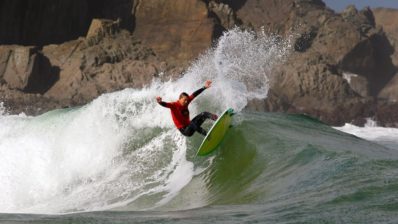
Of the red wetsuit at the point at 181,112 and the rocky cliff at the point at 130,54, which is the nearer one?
the red wetsuit at the point at 181,112

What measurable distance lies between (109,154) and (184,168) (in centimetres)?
177

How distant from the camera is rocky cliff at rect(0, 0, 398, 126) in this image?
2025 inches

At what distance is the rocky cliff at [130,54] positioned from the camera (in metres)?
51.4

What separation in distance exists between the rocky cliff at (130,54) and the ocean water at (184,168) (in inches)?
1293

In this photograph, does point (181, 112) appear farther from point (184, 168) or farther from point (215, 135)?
point (184, 168)

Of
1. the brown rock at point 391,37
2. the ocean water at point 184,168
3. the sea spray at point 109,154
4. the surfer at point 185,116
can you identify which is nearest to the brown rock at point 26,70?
the ocean water at point 184,168

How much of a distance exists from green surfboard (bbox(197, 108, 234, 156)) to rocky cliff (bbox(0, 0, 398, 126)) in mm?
35933

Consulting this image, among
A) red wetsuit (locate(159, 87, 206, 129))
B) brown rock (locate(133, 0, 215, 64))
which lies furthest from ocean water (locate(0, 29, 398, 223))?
brown rock (locate(133, 0, 215, 64))

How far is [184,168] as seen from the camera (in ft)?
39.5

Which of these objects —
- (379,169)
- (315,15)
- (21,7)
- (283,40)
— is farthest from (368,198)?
(315,15)

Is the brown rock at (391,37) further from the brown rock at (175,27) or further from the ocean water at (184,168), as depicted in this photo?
the ocean water at (184,168)

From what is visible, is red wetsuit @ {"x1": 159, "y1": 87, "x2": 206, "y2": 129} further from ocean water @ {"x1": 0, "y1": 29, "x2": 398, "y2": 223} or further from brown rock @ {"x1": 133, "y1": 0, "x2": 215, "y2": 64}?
brown rock @ {"x1": 133, "y1": 0, "x2": 215, "y2": 64}

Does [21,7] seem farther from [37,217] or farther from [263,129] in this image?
[37,217]

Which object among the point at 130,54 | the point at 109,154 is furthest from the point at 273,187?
the point at 130,54
